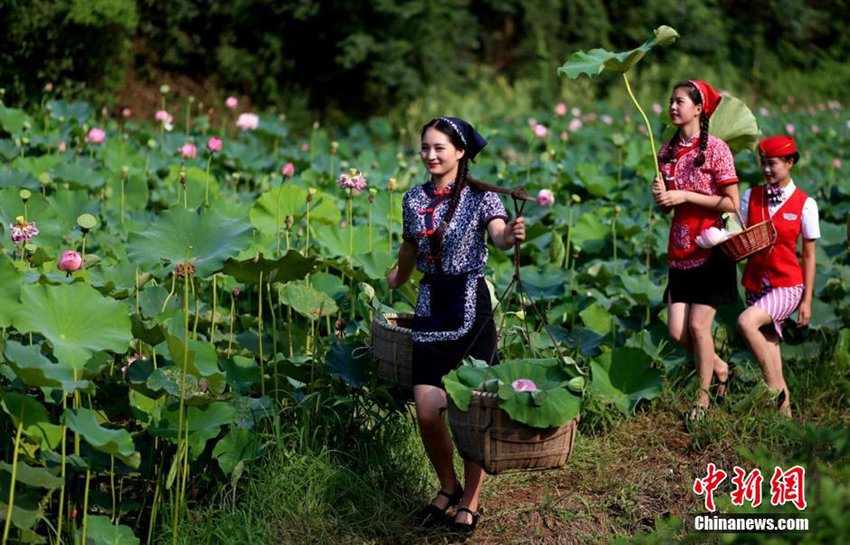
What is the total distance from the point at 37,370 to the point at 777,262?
265 centimetres

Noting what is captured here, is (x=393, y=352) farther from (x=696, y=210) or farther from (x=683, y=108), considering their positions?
(x=683, y=108)

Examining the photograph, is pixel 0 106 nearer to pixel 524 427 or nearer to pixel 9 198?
pixel 9 198

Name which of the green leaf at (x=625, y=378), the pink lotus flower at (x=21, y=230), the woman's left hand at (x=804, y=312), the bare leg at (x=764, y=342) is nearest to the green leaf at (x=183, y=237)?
the pink lotus flower at (x=21, y=230)

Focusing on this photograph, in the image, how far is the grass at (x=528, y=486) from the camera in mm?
3277

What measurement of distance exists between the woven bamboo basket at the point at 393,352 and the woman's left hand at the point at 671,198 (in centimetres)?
99

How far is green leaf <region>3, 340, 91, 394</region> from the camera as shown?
268 cm

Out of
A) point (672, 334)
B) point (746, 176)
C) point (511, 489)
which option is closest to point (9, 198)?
point (511, 489)

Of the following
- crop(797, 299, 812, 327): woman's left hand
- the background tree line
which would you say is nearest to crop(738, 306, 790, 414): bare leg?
crop(797, 299, 812, 327): woman's left hand

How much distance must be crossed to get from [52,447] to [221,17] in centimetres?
1001

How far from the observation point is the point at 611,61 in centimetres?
343

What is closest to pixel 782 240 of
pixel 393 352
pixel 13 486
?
pixel 393 352

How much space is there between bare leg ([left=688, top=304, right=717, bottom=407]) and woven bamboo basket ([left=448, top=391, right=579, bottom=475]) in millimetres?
1183

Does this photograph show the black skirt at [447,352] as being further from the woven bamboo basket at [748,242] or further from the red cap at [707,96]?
the red cap at [707,96]

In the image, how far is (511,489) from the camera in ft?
11.9
